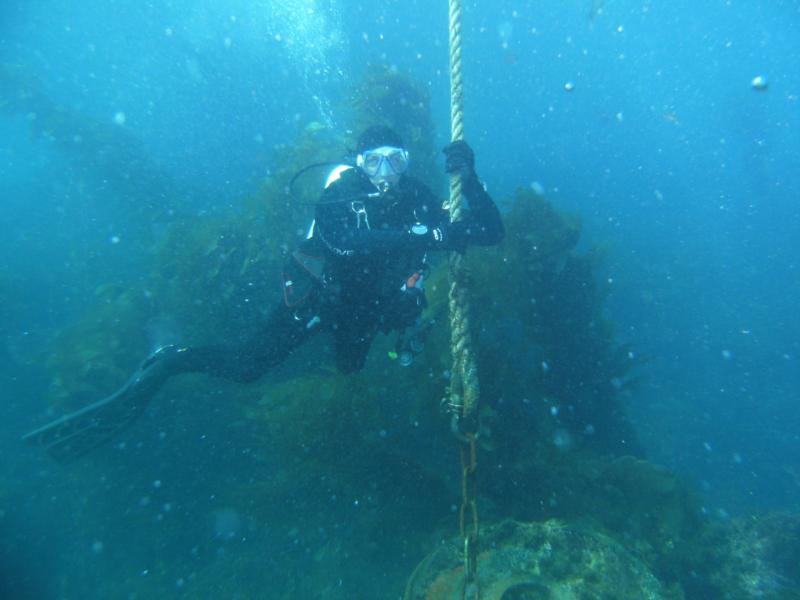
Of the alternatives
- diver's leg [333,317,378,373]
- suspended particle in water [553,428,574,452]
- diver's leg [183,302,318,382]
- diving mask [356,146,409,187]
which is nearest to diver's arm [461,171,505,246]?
diving mask [356,146,409,187]

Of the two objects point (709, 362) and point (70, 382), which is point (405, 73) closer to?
point (70, 382)

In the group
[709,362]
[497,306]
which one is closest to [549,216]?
[497,306]

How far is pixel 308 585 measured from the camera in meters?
6.35

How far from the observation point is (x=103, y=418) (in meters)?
5.56

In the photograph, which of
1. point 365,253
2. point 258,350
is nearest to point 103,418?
point 258,350

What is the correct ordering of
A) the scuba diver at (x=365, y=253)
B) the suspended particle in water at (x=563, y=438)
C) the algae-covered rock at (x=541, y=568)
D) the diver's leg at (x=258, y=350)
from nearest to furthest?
the algae-covered rock at (x=541, y=568)
the scuba diver at (x=365, y=253)
the diver's leg at (x=258, y=350)
the suspended particle in water at (x=563, y=438)

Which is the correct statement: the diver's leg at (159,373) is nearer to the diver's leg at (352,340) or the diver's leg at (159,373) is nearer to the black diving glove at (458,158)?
the diver's leg at (352,340)

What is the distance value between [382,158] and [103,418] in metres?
5.23

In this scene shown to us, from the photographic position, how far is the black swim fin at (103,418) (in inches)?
213

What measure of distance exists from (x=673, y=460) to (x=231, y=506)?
12188 mm

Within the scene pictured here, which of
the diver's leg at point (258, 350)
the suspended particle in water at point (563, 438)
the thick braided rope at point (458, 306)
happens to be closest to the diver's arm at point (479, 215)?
the thick braided rope at point (458, 306)

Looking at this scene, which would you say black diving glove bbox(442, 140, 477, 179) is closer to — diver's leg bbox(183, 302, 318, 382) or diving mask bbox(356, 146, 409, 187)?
diving mask bbox(356, 146, 409, 187)

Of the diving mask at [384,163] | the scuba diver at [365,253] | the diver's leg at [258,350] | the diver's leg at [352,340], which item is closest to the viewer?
the scuba diver at [365,253]

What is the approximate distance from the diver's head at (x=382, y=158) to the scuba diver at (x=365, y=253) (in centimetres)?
1
